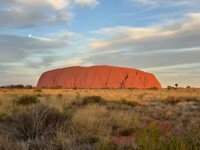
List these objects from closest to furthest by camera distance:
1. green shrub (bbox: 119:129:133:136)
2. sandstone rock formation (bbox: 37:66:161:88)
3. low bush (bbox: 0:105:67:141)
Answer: low bush (bbox: 0:105:67:141) < green shrub (bbox: 119:129:133:136) < sandstone rock formation (bbox: 37:66:161:88)

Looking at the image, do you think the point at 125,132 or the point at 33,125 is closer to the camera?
the point at 33,125

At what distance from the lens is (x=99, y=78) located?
560ft

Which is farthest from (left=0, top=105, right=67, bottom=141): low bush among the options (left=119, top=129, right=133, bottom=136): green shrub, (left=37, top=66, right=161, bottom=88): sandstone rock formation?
(left=37, top=66, right=161, bottom=88): sandstone rock formation

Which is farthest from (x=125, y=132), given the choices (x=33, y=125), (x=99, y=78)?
(x=99, y=78)

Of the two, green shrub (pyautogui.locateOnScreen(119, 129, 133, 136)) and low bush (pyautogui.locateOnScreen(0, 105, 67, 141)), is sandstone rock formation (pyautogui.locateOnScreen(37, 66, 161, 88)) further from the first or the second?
low bush (pyautogui.locateOnScreen(0, 105, 67, 141))

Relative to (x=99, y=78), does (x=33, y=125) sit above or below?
below

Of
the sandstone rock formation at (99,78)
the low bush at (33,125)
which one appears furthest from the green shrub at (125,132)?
the sandstone rock formation at (99,78)

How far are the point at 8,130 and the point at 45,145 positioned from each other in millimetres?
2389

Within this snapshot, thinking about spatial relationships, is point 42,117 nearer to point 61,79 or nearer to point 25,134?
point 25,134

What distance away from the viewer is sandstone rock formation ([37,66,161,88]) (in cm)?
16938

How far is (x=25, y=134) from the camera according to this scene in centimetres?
946

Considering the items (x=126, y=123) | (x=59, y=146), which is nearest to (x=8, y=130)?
(x=59, y=146)

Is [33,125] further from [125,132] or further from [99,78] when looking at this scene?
[99,78]

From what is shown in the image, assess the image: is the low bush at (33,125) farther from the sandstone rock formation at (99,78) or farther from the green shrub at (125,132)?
the sandstone rock formation at (99,78)
